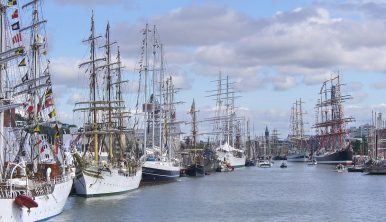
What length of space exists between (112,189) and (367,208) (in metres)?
27.6

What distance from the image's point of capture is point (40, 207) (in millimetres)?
52844

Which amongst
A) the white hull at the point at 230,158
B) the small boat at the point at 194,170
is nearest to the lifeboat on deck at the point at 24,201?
the small boat at the point at 194,170

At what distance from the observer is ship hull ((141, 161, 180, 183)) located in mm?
106562

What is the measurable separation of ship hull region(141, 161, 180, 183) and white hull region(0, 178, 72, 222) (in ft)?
140

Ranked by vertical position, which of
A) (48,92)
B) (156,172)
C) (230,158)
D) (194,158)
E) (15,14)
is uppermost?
(15,14)

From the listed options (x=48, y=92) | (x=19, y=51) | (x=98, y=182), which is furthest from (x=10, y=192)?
(x=98, y=182)

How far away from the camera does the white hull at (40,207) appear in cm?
4497

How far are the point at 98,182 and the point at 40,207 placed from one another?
2388 centimetres

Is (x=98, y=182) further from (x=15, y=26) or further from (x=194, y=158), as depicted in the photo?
(x=194, y=158)

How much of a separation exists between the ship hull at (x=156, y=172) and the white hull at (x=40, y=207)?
42782 mm

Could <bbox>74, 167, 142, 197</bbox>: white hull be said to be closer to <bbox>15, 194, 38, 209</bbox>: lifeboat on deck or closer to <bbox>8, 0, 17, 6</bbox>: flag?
<bbox>8, 0, 17, 6</bbox>: flag

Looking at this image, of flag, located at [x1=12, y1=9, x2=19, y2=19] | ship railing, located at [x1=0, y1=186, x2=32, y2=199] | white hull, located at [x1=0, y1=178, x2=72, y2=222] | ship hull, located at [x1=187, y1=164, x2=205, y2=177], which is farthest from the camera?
ship hull, located at [x1=187, y1=164, x2=205, y2=177]

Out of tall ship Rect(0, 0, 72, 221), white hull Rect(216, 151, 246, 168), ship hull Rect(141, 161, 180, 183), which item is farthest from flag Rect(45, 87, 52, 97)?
white hull Rect(216, 151, 246, 168)

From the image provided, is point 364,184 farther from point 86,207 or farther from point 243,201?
point 86,207
